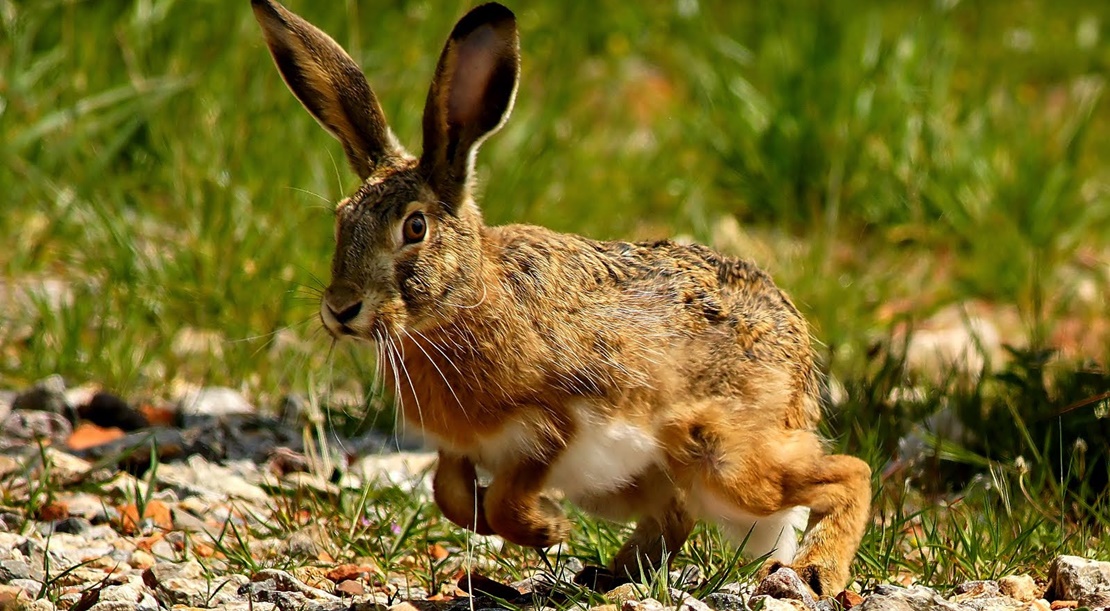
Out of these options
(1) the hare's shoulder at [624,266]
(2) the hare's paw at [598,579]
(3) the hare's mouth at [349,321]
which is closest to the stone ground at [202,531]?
(2) the hare's paw at [598,579]

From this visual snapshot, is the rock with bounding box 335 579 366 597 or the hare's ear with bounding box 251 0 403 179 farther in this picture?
the hare's ear with bounding box 251 0 403 179

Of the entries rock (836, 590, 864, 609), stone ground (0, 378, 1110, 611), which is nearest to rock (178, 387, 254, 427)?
stone ground (0, 378, 1110, 611)

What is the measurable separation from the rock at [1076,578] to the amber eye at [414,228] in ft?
5.67

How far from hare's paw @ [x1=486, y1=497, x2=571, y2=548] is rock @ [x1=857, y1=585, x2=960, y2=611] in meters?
0.76

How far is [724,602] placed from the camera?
3.81m

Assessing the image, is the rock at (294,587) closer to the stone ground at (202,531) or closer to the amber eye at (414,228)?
the stone ground at (202,531)

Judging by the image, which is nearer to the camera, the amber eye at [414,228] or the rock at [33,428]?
the amber eye at [414,228]

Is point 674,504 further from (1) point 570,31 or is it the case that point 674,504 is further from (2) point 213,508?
(1) point 570,31

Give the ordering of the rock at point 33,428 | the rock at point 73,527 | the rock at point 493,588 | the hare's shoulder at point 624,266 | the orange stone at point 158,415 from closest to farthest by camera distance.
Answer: the rock at point 493,588
the hare's shoulder at point 624,266
the rock at point 73,527
the rock at point 33,428
the orange stone at point 158,415

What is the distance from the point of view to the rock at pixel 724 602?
3.78 metres

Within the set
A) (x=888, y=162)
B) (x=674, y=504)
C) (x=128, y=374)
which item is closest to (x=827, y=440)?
(x=674, y=504)

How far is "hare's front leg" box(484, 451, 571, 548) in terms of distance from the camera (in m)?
4.06

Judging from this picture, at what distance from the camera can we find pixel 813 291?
265 inches

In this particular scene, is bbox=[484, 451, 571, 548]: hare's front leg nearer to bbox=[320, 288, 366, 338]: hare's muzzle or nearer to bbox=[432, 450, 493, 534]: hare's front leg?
bbox=[432, 450, 493, 534]: hare's front leg
